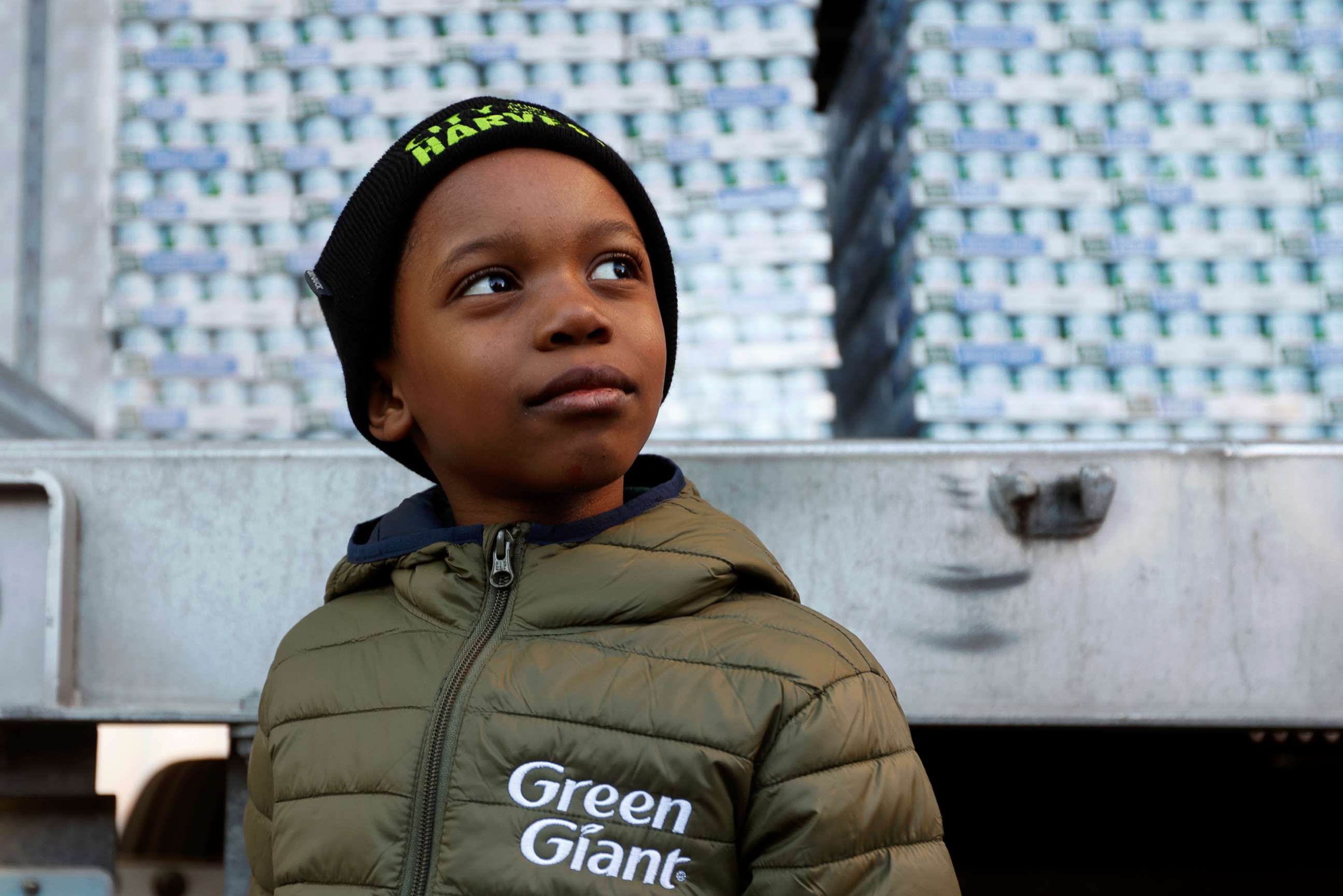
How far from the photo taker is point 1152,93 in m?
3.20

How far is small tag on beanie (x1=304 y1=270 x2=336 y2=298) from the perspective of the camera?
133cm

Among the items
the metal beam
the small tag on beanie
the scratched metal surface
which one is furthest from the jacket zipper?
the metal beam

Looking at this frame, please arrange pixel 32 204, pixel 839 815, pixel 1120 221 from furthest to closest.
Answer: pixel 32 204, pixel 1120 221, pixel 839 815

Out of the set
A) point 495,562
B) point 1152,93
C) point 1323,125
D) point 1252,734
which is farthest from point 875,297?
point 495,562

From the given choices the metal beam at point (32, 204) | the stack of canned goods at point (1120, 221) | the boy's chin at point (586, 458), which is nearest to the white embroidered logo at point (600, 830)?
the boy's chin at point (586, 458)

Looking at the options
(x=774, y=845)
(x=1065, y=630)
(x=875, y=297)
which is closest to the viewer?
(x=774, y=845)

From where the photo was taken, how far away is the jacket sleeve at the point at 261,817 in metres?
1.28

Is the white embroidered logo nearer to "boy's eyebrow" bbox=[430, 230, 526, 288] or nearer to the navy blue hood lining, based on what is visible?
the navy blue hood lining

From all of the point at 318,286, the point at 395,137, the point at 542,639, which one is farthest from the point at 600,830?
the point at 395,137

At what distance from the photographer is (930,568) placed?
1.57 meters

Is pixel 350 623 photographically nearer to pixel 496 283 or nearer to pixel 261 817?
pixel 261 817

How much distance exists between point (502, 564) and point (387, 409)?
29cm

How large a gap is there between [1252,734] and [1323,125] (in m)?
2.08

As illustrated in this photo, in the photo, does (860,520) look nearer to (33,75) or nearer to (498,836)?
(498,836)
